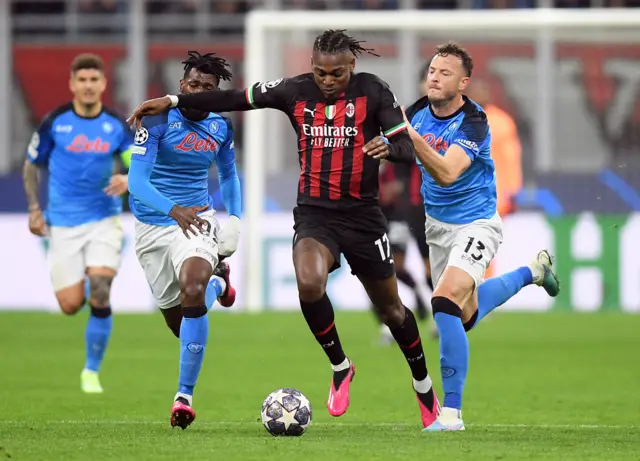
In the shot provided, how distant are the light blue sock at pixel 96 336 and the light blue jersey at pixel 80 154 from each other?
788 mm

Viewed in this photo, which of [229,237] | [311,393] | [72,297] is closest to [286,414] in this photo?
[229,237]

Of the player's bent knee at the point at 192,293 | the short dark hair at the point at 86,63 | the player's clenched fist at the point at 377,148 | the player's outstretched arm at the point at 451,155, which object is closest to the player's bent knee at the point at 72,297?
the short dark hair at the point at 86,63

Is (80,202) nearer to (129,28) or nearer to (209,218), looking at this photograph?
(209,218)

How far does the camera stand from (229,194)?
850 cm

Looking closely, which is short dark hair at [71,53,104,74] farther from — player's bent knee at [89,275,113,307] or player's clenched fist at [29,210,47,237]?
player's bent knee at [89,275,113,307]

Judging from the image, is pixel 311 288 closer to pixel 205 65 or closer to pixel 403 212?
pixel 205 65

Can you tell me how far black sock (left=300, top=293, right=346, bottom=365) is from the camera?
7547mm

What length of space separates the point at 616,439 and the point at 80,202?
5.04 meters

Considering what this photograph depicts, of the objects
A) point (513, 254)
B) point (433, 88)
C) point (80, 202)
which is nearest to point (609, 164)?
point (513, 254)

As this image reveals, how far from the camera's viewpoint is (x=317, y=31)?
18.9 metres

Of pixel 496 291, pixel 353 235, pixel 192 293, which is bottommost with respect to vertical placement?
pixel 496 291

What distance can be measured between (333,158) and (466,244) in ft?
3.23

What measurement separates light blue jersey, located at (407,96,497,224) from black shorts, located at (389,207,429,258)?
554 centimetres

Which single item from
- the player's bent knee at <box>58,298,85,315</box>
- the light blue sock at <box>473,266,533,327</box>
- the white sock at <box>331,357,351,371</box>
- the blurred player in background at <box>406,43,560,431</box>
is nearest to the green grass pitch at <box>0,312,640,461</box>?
the white sock at <box>331,357,351,371</box>
